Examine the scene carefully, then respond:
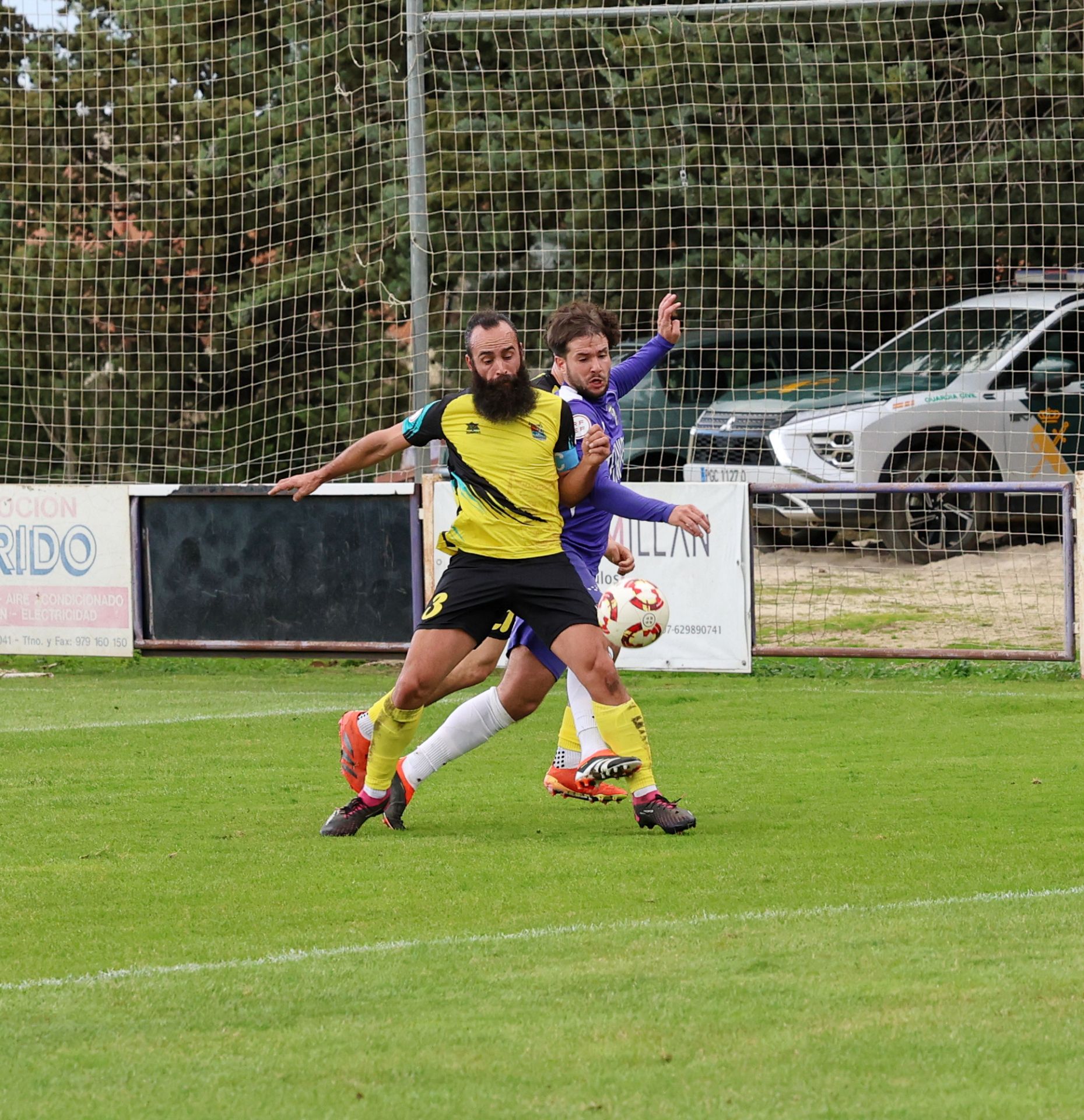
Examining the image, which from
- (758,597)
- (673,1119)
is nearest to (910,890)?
(673,1119)

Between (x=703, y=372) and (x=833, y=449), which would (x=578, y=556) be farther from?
(x=703, y=372)

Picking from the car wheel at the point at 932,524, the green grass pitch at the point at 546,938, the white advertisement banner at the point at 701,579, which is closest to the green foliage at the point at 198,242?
the car wheel at the point at 932,524

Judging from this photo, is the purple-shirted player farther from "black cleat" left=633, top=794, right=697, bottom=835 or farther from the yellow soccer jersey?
the yellow soccer jersey

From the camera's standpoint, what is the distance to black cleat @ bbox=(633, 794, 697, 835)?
6.75m

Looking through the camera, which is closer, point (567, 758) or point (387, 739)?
point (387, 739)

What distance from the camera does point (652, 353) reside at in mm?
8453

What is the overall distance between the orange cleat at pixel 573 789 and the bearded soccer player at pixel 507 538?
0.84m

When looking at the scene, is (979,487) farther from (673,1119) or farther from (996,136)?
(673,1119)

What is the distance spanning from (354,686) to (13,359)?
8826 mm

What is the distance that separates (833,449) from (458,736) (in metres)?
10.7

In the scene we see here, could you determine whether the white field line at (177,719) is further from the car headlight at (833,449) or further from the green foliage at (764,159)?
the green foliage at (764,159)

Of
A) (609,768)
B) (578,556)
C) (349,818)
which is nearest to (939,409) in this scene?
(578,556)

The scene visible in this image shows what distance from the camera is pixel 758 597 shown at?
1600cm

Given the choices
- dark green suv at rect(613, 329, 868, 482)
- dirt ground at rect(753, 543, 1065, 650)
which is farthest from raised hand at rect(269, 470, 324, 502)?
dark green suv at rect(613, 329, 868, 482)
